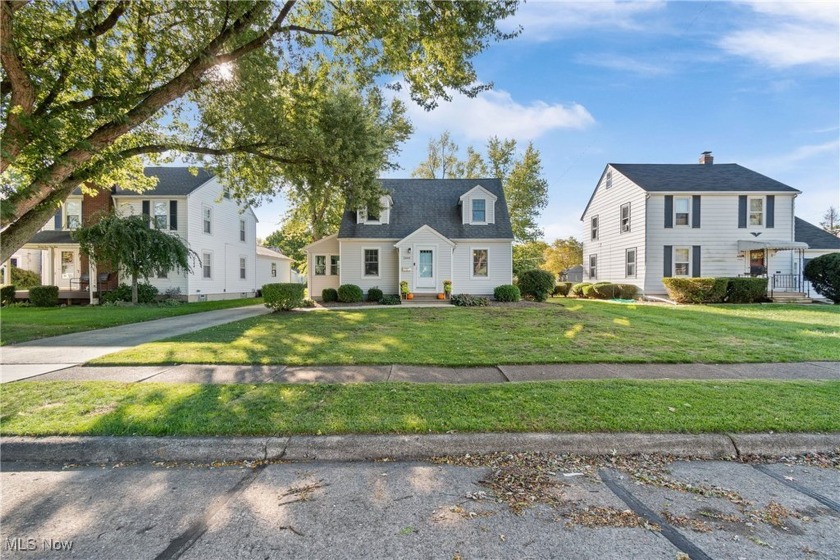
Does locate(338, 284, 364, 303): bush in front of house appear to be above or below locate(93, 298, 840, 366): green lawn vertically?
above

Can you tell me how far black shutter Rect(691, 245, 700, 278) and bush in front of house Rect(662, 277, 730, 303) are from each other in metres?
2.76

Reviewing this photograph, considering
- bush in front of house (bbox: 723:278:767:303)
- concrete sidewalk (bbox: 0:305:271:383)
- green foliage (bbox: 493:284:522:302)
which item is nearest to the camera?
concrete sidewalk (bbox: 0:305:271:383)

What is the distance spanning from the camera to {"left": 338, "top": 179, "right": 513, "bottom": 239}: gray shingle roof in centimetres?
1881

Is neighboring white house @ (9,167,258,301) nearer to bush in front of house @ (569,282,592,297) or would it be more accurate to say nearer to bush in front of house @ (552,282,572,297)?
bush in front of house @ (552,282,572,297)

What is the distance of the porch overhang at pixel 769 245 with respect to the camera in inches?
731

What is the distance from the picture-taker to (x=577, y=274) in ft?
146

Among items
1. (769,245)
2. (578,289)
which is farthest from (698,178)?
(578,289)

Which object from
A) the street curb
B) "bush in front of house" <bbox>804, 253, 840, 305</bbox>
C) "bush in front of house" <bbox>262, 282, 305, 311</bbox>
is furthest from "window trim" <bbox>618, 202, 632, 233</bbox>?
the street curb

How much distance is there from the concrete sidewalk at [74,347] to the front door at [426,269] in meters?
9.65

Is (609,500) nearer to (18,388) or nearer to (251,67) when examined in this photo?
(18,388)

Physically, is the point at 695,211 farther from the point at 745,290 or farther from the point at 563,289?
the point at 563,289

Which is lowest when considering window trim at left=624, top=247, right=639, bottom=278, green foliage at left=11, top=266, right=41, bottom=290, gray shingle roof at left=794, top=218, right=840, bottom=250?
green foliage at left=11, top=266, right=41, bottom=290

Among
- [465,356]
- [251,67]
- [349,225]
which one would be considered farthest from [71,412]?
[349,225]

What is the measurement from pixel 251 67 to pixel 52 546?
9.33 meters
